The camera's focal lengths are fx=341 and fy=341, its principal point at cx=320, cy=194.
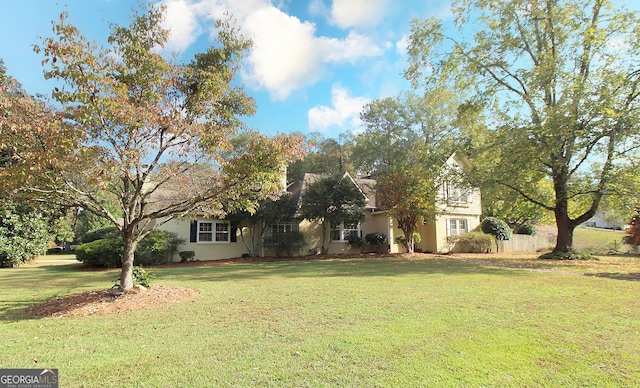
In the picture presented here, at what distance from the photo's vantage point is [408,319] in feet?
19.7

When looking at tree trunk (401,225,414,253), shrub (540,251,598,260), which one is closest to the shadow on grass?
shrub (540,251,598,260)

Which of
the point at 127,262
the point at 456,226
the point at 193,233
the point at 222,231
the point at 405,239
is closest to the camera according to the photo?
the point at 127,262

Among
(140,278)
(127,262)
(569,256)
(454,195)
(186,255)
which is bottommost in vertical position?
(569,256)

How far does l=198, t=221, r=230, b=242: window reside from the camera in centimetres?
1959

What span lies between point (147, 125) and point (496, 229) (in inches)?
940

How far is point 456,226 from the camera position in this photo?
24.6 meters

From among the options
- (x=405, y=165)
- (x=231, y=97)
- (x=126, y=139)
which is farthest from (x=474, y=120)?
(x=126, y=139)

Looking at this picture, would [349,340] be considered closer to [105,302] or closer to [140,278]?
[105,302]

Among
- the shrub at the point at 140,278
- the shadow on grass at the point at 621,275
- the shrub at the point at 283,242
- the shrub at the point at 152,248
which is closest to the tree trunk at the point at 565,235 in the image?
the shadow on grass at the point at 621,275

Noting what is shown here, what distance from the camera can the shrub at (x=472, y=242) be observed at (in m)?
22.9

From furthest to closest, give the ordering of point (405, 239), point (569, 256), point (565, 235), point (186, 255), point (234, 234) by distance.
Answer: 1. point (405, 239)
2. point (234, 234)
3. point (186, 255)
4. point (565, 235)
5. point (569, 256)

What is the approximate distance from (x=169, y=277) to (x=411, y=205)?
12.8 meters

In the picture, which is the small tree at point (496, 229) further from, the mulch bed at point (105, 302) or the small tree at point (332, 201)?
the mulch bed at point (105, 302)

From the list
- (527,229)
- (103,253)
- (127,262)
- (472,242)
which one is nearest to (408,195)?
(472,242)
